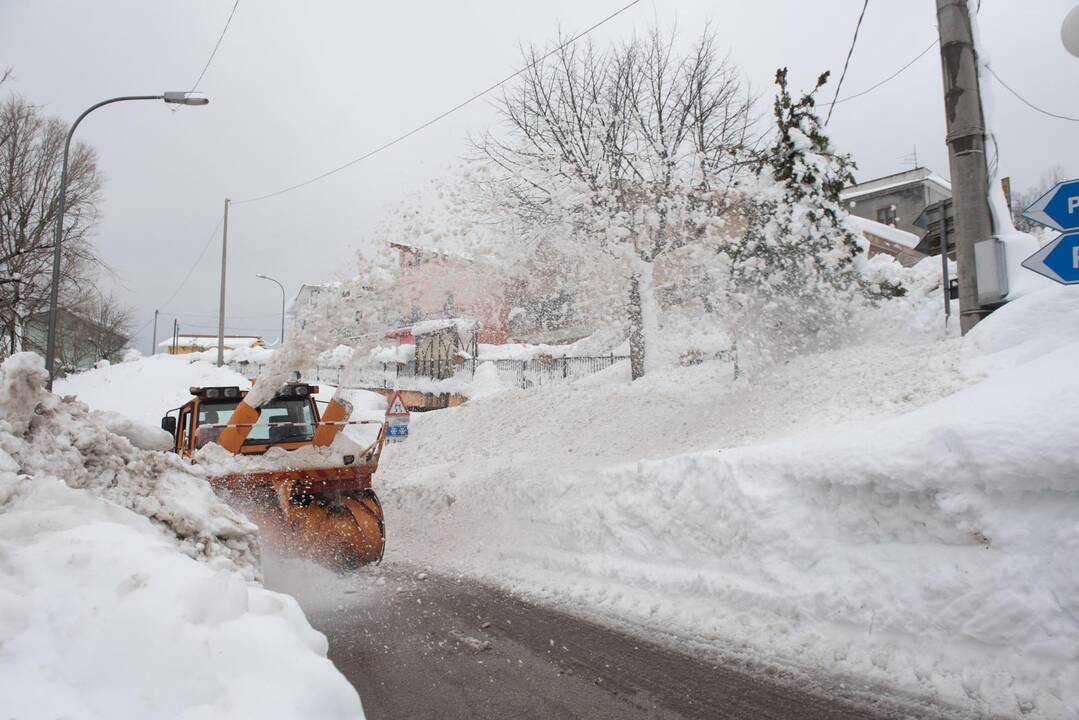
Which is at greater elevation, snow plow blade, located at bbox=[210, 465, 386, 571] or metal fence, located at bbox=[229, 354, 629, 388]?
metal fence, located at bbox=[229, 354, 629, 388]

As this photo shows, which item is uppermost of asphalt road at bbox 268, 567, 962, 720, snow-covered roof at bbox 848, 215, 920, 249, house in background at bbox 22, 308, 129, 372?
snow-covered roof at bbox 848, 215, 920, 249

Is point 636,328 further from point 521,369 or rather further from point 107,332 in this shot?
point 107,332

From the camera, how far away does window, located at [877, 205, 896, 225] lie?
37688 millimetres

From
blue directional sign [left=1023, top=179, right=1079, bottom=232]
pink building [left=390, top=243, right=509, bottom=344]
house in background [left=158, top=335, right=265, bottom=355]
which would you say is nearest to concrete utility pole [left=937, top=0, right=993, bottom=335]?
blue directional sign [left=1023, top=179, right=1079, bottom=232]

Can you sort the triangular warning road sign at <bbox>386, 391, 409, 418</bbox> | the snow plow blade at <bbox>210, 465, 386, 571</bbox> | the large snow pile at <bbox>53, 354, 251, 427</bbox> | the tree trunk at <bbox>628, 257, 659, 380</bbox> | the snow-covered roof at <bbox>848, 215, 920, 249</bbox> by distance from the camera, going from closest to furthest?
1. the snow plow blade at <bbox>210, 465, 386, 571</bbox>
2. the tree trunk at <bbox>628, 257, 659, 380</bbox>
3. the triangular warning road sign at <bbox>386, 391, 409, 418</bbox>
4. the large snow pile at <bbox>53, 354, 251, 427</bbox>
5. the snow-covered roof at <bbox>848, 215, 920, 249</bbox>

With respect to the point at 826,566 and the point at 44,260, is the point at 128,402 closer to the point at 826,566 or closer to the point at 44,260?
the point at 44,260

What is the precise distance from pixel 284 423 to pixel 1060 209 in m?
7.90

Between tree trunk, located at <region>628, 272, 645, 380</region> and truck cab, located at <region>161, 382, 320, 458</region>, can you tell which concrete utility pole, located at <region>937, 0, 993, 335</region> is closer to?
tree trunk, located at <region>628, 272, 645, 380</region>

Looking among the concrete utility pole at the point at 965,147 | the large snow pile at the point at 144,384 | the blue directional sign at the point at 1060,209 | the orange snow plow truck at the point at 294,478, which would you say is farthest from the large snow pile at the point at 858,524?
the large snow pile at the point at 144,384

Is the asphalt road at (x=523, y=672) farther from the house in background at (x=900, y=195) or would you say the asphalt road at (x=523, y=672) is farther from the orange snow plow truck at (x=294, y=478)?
the house in background at (x=900, y=195)

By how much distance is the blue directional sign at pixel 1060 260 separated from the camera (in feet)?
16.8

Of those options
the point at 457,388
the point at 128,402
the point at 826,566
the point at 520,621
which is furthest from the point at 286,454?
the point at 128,402

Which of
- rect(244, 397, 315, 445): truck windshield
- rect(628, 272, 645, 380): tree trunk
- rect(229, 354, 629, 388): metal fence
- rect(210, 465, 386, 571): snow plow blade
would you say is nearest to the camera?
rect(210, 465, 386, 571): snow plow blade

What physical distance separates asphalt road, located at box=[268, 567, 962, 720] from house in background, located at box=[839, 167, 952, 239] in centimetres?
3710
